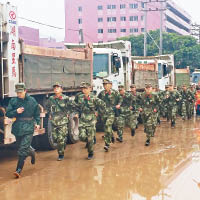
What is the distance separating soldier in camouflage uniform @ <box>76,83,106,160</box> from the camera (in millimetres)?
8227

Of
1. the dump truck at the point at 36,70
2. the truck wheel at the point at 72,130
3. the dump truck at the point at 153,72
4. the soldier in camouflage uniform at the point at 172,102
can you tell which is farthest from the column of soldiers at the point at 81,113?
the dump truck at the point at 153,72

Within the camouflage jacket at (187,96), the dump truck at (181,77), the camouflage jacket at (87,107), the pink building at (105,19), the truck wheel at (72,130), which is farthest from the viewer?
the pink building at (105,19)

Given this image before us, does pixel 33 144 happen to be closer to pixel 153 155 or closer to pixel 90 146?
pixel 90 146

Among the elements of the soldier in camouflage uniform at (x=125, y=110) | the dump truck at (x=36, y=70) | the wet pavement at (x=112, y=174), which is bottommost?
the wet pavement at (x=112, y=174)

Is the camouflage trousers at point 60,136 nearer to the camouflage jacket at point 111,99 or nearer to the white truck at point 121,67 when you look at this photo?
the camouflage jacket at point 111,99

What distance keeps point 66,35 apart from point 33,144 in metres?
72.3

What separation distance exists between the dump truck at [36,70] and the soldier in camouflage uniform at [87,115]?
90 centimetres

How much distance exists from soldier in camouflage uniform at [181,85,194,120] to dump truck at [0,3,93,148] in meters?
6.05

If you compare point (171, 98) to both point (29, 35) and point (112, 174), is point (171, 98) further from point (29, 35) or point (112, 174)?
point (29, 35)

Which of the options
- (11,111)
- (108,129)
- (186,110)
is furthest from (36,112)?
(186,110)

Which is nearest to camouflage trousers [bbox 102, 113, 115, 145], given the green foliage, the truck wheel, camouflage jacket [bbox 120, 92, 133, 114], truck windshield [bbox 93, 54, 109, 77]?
the truck wheel

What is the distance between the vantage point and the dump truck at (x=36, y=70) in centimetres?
721

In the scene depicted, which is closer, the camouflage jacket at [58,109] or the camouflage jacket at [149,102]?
the camouflage jacket at [58,109]

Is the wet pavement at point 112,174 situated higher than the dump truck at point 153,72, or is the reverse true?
the dump truck at point 153,72
